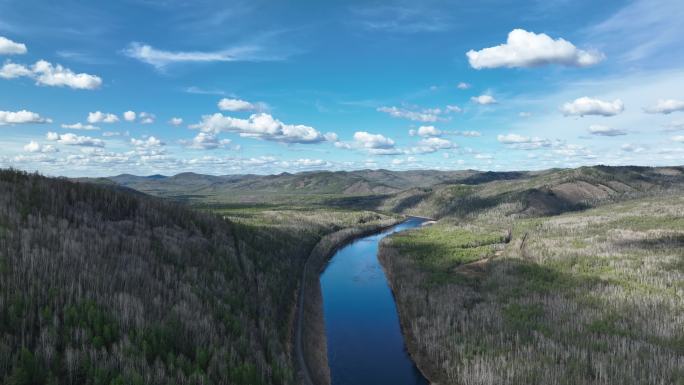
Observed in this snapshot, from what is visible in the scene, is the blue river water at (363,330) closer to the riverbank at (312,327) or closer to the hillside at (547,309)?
the riverbank at (312,327)

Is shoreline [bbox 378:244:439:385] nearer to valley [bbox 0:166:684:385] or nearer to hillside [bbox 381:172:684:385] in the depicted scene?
hillside [bbox 381:172:684:385]

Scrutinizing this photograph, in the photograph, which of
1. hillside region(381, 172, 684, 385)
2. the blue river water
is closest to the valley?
hillside region(381, 172, 684, 385)

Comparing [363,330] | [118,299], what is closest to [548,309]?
[363,330]


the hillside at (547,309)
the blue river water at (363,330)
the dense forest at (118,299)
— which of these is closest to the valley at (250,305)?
the dense forest at (118,299)

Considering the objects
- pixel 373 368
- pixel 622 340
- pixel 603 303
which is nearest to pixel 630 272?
pixel 603 303

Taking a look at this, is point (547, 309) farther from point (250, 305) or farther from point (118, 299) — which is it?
point (118, 299)
